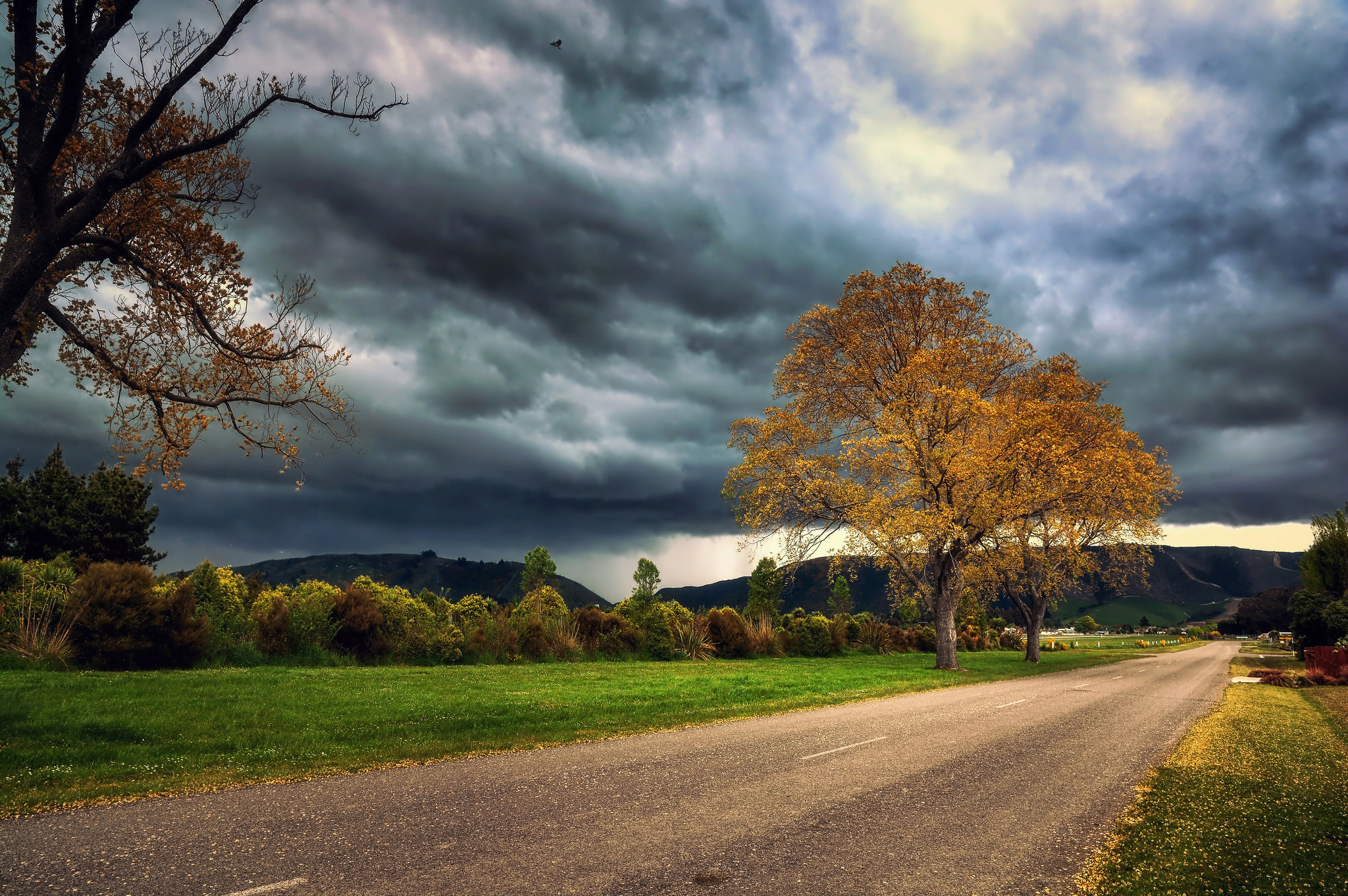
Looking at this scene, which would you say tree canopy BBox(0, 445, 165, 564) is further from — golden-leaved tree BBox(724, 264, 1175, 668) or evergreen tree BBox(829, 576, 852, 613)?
evergreen tree BBox(829, 576, 852, 613)

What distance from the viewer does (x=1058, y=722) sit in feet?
42.5

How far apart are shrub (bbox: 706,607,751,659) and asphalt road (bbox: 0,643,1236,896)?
22.1 meters

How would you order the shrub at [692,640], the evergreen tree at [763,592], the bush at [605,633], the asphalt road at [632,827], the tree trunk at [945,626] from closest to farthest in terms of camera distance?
1. the asphalt road at [632,827]
2. the tree trunk at [945,626]
3. the bush at [605,633]
4. the shrub at [692,640]
5. the evergreen tree at [763,592]

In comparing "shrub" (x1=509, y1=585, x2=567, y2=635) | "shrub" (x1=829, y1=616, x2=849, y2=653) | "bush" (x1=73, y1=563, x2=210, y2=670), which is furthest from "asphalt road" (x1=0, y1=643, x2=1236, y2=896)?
"shrub" (x1=829, y1=616, x2=849, y2=653)

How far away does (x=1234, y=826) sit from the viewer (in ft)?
21.1

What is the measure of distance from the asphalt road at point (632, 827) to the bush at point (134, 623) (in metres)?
12.4

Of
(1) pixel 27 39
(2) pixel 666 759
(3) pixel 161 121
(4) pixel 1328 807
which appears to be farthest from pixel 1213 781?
(1) pixel 27 39

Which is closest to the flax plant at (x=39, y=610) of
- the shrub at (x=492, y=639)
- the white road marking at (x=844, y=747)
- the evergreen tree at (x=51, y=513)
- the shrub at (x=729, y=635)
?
the shrub at (x=492, y=639)

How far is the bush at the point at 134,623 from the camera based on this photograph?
51.5ft

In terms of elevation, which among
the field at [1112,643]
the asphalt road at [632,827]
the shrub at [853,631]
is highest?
the asphalt road at [632,827]

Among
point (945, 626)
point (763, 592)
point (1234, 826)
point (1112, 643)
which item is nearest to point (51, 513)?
point (763, 592)

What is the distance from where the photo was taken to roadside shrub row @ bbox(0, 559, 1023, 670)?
619 inches

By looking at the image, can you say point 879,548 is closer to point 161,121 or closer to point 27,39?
point 161,121

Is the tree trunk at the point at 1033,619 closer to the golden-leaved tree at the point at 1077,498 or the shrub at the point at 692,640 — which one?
the golden-leaved tree at the point at 1077,498
